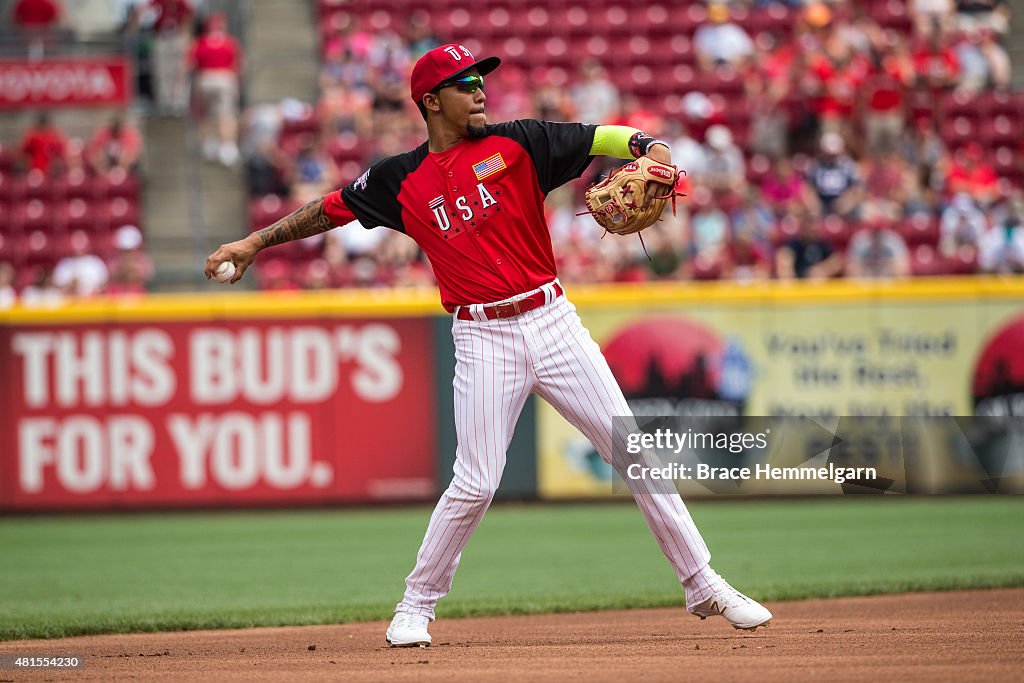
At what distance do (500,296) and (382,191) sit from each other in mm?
621

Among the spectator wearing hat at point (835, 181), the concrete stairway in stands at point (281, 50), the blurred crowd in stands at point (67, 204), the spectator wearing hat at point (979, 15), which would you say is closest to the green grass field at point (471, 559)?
the blurred crowd in stands at point (67, 204)

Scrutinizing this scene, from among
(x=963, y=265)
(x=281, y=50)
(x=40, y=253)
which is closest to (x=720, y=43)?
(x=963, y=265)

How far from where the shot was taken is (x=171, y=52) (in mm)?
15398

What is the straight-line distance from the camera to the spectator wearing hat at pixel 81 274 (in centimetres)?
1277

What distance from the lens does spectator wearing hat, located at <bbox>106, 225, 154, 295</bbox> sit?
40.9 ft

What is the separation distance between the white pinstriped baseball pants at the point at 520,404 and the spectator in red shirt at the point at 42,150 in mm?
10745

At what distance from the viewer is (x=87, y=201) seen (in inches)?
579

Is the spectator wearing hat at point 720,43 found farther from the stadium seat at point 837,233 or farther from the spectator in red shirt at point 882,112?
the stadium seat at point 837,233

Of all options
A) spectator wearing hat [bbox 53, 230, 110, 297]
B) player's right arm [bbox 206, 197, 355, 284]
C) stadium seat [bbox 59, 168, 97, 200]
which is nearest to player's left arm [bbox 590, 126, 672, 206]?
player's right arm [bbox 206, 197, 355, 284]

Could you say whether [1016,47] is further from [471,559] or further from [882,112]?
[471,559]

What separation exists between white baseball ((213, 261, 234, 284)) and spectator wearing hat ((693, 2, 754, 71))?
1161cm

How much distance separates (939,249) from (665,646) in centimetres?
936

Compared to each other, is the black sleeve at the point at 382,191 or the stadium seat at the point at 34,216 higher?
the stadium seat at the point at 34,216

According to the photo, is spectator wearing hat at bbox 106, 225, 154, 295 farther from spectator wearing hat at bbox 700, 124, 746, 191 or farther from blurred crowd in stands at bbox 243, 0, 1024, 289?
spectator wearing hat at bbox 700, 124, 746, 191
